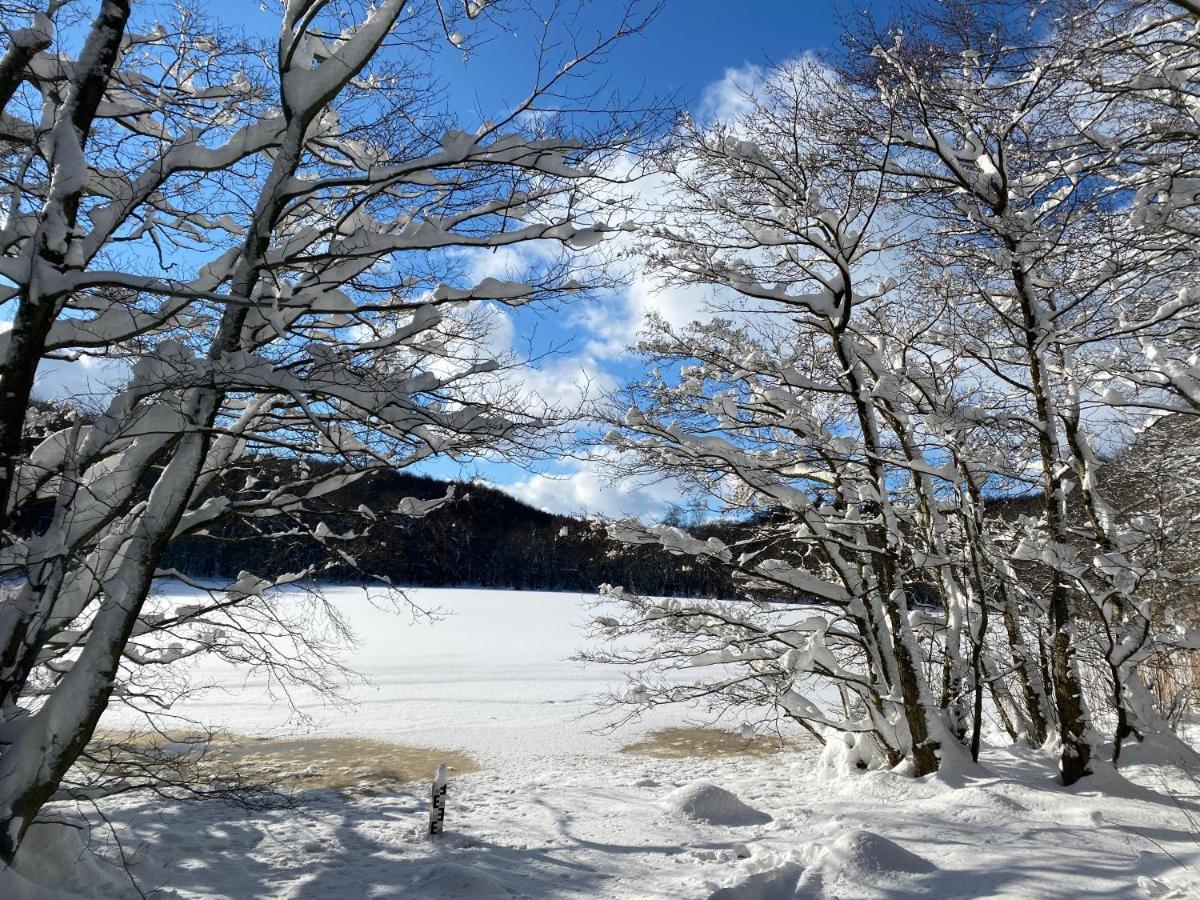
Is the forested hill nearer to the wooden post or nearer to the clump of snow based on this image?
the wooden post

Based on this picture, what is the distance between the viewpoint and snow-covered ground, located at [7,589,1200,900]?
4.80 m

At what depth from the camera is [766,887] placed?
4.84m

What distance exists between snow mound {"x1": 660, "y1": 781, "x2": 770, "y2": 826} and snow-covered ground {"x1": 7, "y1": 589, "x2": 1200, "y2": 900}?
0.07 ft

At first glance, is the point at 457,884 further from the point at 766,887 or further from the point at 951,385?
the point at 951,385

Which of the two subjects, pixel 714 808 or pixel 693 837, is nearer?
pixel 693 837

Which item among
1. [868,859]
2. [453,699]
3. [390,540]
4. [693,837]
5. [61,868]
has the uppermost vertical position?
[390,540]

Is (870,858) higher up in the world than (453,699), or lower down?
higher up

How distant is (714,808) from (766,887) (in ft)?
8.58

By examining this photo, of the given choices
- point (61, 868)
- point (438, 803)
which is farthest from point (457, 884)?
point (61, 868)

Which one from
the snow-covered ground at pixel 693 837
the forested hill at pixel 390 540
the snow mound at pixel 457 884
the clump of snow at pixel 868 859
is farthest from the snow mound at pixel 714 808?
the snow mound at pixel 457 884

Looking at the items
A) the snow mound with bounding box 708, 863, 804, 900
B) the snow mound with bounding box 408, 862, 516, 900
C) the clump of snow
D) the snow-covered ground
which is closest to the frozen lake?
the snow-covered ground

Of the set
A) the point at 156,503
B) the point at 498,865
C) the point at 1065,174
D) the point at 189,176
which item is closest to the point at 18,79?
the point at 189,176

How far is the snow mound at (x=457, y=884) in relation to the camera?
5.35 m

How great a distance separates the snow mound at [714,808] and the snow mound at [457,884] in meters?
2.39
